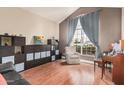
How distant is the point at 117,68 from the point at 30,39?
3.40m

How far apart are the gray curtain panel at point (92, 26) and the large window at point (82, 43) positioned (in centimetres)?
36

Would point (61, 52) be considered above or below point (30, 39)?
below

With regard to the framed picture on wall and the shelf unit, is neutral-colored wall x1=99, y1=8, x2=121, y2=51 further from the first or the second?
the framed picture on wall

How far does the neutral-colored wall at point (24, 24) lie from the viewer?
13.6 feet

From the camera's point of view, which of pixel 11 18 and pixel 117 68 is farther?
pixel 11 18

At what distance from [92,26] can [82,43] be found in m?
1.14

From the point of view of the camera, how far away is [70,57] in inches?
239

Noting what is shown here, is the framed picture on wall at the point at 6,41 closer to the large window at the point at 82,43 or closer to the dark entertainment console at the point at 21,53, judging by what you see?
the dark entertainment console at the point at 21,53

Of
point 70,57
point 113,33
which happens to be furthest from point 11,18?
point 113,33

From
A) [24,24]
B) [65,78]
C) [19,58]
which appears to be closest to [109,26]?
[65,78]

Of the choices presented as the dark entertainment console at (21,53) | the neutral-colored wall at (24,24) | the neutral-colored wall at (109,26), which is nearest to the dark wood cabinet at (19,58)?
the dark entertainment console at (21,53)

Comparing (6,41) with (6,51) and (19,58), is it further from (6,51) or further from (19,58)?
(19,58)

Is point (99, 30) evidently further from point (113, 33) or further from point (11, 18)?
point (11, 18)

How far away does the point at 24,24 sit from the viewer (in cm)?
500
